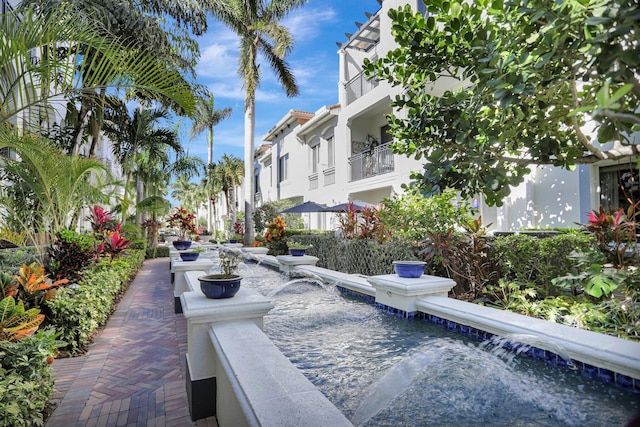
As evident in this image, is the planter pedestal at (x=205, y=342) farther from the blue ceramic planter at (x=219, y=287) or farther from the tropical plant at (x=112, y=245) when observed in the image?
the tropical plant at (x=112, y=245)

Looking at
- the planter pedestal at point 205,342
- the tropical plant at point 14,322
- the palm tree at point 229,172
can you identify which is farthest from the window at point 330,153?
the palm tree at point 229,172

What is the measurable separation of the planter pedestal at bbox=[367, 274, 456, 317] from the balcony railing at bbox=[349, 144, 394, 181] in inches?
347

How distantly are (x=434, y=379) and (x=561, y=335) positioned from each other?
4.38ft

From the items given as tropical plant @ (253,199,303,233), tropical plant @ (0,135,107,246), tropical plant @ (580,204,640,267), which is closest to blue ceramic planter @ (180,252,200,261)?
tropical plant @ (0,135,107,246)

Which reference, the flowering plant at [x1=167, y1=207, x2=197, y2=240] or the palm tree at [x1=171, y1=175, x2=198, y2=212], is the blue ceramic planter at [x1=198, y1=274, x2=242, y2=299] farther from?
the palm tree at [x1=171, y1=175, x2=198, y2=212]

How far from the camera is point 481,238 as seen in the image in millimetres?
6332

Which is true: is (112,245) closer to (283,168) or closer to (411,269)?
(411,269)

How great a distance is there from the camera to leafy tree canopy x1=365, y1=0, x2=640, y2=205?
1.65 meters

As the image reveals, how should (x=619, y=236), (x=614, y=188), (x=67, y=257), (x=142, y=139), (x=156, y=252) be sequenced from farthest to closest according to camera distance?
(x=156, y=252) < (x=142, y=139) < (x=614, y=188) < (x=67, y=257) < (x=619, y=236)

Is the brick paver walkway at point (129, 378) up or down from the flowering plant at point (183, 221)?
down

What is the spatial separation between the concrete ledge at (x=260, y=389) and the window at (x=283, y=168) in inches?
916

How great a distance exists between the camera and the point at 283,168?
27.2 m

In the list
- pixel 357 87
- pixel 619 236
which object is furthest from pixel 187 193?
pixel 619 236

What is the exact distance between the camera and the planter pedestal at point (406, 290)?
525 cm
